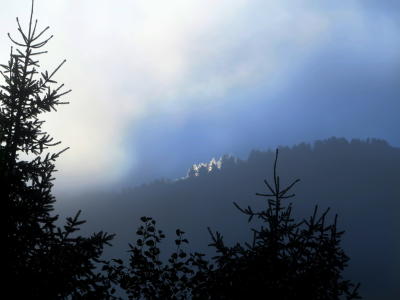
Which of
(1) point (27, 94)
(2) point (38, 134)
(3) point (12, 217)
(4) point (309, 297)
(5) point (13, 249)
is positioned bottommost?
(4) point (309, 297)

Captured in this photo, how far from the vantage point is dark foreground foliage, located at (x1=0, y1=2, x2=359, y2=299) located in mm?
5750

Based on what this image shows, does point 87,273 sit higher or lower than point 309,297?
higher

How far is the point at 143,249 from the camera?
14.7m

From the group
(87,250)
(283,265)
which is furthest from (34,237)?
(283,265)

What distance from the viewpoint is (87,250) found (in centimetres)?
836

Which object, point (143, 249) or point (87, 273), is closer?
point (87, 273)

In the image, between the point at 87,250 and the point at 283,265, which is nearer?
the point at 283,265

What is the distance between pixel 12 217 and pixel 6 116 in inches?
112

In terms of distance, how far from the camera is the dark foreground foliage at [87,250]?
18.9ft

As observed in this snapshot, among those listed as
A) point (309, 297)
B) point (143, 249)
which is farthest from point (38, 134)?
point (309, 297)

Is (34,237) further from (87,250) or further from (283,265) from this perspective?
(283,265)

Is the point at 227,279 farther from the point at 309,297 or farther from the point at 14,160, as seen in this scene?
the point at 14,160

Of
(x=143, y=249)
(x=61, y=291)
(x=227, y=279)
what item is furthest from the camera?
(x=143, y=249)

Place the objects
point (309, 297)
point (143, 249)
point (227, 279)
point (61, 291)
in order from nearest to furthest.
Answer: point (309, 297) → point (227, 279) → point (61, 291) → point (143, 249)
